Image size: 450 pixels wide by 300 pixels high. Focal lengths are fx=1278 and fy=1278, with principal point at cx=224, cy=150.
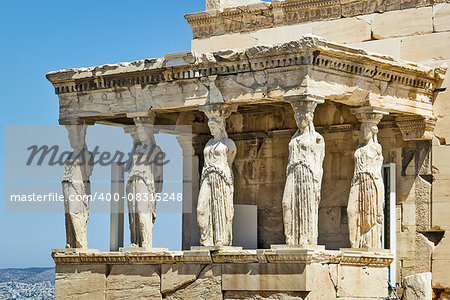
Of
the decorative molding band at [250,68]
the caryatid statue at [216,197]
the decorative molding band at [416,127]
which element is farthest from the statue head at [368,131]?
the caryatid statue at [216,197]

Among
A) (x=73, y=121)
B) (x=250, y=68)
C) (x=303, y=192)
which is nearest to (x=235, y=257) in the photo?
(x=303, y=192)

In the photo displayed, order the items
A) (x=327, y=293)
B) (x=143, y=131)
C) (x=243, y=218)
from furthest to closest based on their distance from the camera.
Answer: (x=243, y=218) < (x=143, y=131) < (x=327, y=293)

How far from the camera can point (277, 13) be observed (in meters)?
18.6

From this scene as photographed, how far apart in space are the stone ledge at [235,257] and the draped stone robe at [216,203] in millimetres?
231

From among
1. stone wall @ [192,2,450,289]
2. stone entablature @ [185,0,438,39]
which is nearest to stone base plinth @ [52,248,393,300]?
stone wall @ [192,2,450,289]

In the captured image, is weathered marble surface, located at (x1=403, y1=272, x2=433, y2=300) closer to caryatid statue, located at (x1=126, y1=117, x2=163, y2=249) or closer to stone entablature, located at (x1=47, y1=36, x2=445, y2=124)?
stone entablature, located at (x1=47, y1=36, x2=445, y2=124)

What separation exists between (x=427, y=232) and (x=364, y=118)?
1903 millimetres

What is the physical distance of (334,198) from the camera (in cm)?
1780

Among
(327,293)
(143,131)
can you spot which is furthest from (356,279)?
(143,131)

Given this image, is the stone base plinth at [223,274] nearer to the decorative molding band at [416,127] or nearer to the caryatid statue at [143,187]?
the caryatid statue at [143,187]

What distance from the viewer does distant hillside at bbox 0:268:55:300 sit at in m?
24.0

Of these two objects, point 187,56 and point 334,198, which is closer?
point 187,56

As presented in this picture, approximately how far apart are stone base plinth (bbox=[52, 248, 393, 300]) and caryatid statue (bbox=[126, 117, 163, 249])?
1.05 feet

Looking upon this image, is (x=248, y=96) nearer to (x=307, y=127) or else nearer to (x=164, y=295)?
(x=307, y=127)
